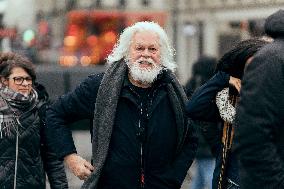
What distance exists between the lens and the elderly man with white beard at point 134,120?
432cm

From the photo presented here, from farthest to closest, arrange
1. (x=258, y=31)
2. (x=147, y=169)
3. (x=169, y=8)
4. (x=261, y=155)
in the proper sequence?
(x=169, y=8), (x=258, y=31), (x=147, y=169), (x=261, y=155)

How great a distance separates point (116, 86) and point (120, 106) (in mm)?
123

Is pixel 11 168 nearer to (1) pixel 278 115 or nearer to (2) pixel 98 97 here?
(2) pixel 98 97

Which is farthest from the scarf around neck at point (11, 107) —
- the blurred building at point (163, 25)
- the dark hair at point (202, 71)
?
the blurred building at point (163, 25)

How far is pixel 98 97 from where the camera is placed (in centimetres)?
441

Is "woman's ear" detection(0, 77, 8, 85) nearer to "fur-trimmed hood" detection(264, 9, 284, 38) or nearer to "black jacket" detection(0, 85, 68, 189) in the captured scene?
"black jacket" detection(0, 85, 68, 189)

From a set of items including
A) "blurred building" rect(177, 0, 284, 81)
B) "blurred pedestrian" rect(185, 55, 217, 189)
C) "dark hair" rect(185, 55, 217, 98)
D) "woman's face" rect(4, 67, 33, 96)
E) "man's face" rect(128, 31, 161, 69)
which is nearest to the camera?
"man's face" rect(128, 31, 161, 69)

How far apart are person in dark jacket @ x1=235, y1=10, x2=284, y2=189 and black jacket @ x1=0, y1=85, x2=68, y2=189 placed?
2.32 metres

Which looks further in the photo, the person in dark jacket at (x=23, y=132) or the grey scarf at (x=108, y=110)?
the person in dark jacket at (x=23, y=132)

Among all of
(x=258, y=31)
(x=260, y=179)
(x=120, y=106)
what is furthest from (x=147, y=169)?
(x=258, y=31)

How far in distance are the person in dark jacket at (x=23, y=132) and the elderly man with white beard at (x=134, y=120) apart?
1.77ft

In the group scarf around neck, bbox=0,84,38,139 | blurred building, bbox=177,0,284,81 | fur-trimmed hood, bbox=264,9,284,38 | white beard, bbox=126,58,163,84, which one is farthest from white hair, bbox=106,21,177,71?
blurred building, bbox=177,0,284,81

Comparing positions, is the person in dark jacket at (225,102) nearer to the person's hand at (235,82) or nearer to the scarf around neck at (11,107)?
the person's hand at (235,82)

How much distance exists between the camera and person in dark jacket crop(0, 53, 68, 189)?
5.01m
